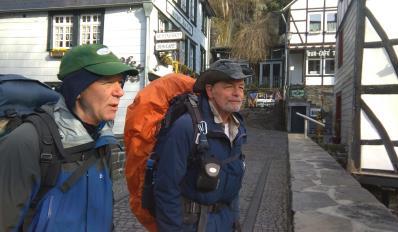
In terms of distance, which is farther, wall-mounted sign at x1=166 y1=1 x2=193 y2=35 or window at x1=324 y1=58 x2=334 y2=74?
window at x1=324 y1=58 x2=334 y2=74

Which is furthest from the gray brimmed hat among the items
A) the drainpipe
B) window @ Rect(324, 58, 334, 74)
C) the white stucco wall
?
window @ Rect(324, 58, 334, 74)

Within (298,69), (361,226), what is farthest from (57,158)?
(298,69)

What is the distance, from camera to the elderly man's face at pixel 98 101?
1965 millimetres

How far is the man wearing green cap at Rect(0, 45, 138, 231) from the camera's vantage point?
5.18ft

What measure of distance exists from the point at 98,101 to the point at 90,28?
537 inches

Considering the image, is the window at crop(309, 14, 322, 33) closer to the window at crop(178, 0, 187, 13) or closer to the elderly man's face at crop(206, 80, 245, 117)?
the window at crop(178, 0, 187, 13)

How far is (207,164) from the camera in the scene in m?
2.41

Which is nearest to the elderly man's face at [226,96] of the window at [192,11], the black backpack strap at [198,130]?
the black backpack strap at [198,130]

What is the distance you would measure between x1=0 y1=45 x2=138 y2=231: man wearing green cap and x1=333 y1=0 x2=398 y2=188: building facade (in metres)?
7.98

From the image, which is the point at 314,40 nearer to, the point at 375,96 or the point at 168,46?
the point at 168,46

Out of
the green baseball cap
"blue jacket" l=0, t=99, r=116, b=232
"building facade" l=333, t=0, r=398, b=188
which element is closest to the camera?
"blue jacket" l=0, t=99, r=116, b=232

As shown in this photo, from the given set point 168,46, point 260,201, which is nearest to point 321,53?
point 168,46

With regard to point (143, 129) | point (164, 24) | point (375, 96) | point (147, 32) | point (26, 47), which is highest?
point (164, 24)

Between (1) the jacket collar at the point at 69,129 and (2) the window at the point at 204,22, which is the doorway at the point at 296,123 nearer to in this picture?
(2) the window at the point at 204,22
